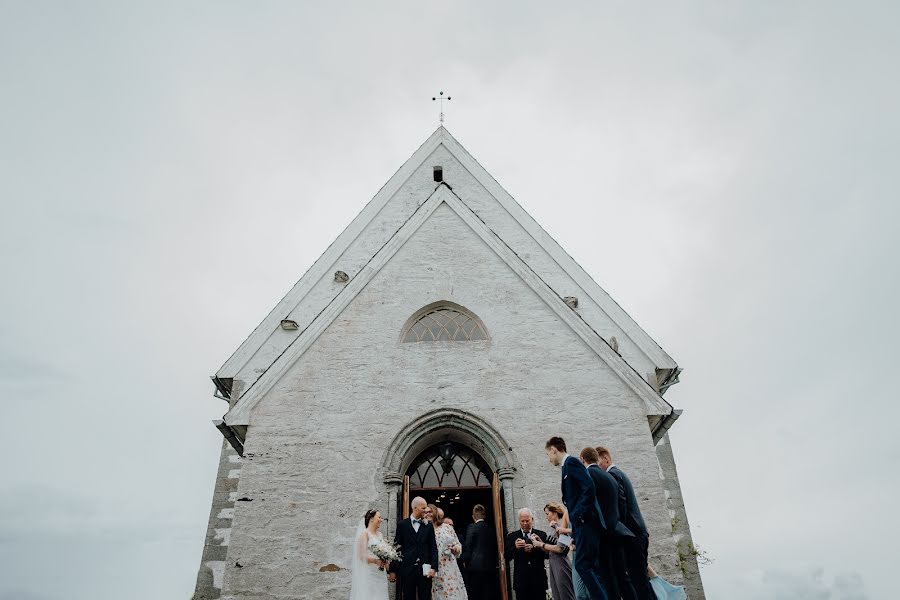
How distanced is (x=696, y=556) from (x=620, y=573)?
5.08 metres

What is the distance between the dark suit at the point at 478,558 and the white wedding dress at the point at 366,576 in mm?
1176

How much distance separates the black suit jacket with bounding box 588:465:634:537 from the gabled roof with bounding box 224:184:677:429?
3218 mm

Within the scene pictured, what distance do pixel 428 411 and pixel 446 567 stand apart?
2.18m

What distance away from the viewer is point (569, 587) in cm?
619

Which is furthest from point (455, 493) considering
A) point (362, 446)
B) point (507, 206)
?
point (507, 206)

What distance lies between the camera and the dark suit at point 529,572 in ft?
21.0

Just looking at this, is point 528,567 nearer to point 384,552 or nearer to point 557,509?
point 557,509

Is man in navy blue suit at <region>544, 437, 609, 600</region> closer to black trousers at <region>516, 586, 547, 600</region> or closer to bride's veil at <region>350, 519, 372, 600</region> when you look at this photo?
black trousers at <region>516, 586, 547, 600</region>

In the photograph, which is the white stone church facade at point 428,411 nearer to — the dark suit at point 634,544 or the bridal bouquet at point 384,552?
the bridal bouquet at point 384,552

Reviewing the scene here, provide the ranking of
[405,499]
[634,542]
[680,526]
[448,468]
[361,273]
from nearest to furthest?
[634,542] < [405,499] < [448,468] < [361,273] < [680,526]

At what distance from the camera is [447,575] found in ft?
21.7

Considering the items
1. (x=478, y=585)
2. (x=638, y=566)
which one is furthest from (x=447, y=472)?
(x=638, y=566)

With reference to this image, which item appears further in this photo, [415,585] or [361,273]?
[361,273]

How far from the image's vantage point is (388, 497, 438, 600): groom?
6.38 meters
